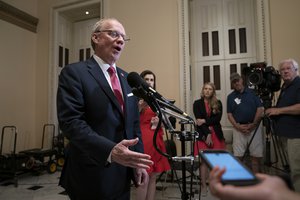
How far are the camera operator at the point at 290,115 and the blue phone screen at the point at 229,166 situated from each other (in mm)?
2289

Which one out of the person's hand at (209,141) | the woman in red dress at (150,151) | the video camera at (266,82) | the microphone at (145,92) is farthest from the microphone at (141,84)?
the person's hand at (209,141)

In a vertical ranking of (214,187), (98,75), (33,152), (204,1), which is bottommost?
(33,152)

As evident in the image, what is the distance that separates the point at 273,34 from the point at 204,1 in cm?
142

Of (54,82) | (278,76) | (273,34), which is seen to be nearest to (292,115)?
(278,76)

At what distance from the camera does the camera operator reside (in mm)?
2367

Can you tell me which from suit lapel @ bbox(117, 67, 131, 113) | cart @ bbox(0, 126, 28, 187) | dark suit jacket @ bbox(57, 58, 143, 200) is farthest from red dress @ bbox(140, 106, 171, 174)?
cart @ bbox(0, 126, 28, 187)

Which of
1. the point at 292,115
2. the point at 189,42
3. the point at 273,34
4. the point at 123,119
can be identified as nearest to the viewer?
the point at 123,119

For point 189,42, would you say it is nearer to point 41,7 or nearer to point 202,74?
point 202,74

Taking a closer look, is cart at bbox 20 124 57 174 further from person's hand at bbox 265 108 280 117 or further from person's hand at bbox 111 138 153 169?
person's hand at bbox 111 138 153 169

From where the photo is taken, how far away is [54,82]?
17.3 ft

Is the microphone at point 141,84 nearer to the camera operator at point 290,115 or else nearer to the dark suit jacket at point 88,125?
the dark suit jacket at point 88,125

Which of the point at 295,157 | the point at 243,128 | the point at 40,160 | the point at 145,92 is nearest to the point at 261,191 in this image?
the point at 145,92

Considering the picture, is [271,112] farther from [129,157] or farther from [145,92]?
[129,157]

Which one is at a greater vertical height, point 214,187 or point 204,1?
point 204,1
